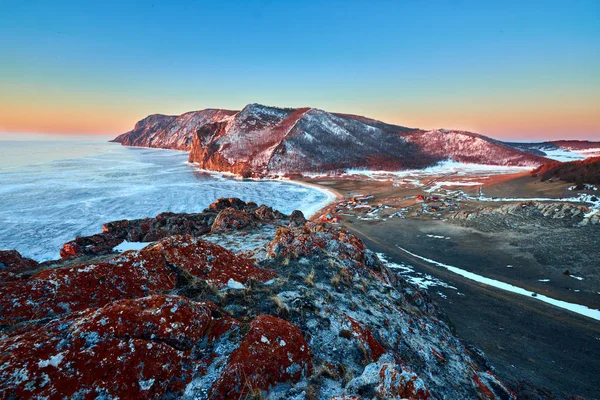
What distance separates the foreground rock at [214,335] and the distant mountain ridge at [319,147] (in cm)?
7073

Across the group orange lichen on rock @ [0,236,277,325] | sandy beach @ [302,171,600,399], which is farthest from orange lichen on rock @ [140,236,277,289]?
sandy beach @ [302,171,600,399]

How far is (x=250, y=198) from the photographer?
45.9 meters

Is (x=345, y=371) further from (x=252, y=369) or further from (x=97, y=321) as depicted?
(x=97, y=321)

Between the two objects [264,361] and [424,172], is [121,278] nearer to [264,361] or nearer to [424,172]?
[264,361]

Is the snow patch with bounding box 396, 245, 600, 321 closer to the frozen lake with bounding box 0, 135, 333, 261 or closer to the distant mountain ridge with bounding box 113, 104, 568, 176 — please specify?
the frozen lake with bounding box 0, 135, 333, 261

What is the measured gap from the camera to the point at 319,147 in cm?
10169

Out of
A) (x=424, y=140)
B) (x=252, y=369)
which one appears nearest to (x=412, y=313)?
Result: (x=252, y=369)

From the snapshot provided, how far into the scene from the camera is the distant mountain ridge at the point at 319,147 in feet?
294

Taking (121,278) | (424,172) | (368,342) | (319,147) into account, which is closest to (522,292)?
(368,342)

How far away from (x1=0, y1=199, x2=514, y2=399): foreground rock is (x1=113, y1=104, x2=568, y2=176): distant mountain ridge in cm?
7073

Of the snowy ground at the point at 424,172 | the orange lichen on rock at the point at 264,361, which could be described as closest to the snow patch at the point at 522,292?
the orange lichen on rock at the point at 264,361

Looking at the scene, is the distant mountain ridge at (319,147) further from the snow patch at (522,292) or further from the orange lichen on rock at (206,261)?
the orange lichen on rock at (206,261)

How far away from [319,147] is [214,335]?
331 ft

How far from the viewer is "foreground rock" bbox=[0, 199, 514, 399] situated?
2.58 metres
